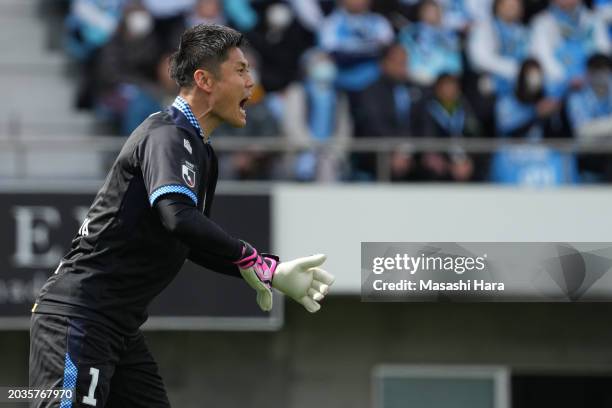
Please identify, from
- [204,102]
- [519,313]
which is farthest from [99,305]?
[519,313]

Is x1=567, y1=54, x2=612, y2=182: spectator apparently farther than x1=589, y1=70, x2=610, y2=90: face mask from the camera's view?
No

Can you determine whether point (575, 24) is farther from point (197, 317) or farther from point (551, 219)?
point (197, 317)

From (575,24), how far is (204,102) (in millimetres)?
6308

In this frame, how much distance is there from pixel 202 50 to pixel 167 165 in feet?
1.88

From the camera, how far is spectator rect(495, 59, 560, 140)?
10398 millimetres

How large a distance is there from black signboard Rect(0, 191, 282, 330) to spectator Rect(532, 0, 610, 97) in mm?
2503

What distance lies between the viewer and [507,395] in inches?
419

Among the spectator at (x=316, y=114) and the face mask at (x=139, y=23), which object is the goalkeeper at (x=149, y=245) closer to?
the spectator at (x=316, y=114)

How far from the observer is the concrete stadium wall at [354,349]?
10.8m

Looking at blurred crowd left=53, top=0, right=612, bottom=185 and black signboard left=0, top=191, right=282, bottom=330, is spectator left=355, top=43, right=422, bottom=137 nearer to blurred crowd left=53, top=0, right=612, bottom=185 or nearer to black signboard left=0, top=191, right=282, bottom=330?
blurred crowd left=53, top=0, right=612, bottom=185

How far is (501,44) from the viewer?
10648mm

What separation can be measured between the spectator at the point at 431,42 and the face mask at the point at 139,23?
6.29ft

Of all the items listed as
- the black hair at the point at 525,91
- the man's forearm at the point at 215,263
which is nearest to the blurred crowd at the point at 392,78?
the black hair at the point at 525,91

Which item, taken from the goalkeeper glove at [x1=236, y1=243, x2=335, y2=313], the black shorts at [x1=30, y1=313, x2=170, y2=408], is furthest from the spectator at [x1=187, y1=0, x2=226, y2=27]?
the goalkeeper glove at [x1=236, y1=243, x2=335, y2=313]
